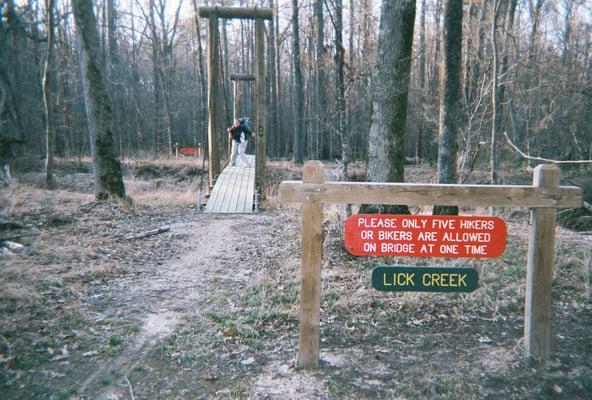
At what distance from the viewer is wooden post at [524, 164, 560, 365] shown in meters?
3.41

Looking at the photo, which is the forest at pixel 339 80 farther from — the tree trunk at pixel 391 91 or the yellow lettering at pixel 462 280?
the yellow lettering at pixel 462 280

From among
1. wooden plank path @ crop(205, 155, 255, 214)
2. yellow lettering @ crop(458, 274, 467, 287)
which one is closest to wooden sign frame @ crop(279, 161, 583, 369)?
yellow lettering @ crop(458, 274, 467, 287)

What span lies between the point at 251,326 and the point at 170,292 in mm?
1375

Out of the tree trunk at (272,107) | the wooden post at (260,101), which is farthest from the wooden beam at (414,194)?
the tree trunk at (272,107)

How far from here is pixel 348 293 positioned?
187 inches

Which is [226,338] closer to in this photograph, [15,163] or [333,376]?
[333,376]

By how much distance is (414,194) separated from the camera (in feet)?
10.9

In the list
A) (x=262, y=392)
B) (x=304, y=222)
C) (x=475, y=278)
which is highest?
(x=304, y=222)

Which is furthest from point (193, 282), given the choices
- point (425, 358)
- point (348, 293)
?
point (425, 358)

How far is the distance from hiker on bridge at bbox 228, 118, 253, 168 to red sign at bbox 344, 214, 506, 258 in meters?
10.5

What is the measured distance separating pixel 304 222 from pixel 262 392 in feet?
4.19

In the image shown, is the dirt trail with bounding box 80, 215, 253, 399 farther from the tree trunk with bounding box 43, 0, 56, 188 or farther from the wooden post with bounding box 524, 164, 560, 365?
the tree trunk with bounding box 43, 0, 56, 188

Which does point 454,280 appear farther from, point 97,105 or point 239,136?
point 239,136

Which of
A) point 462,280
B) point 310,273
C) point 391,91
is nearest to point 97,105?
point 391,91
